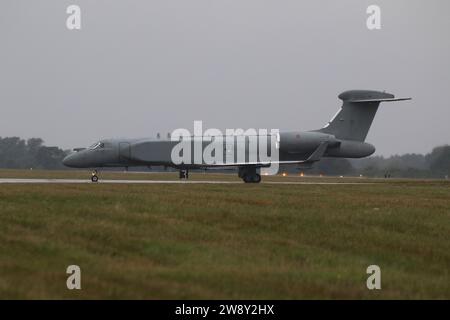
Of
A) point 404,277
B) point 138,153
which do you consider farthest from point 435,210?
point 138,153

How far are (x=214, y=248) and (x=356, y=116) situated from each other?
34294 millimetres

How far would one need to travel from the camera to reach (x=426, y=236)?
1711 centimetres

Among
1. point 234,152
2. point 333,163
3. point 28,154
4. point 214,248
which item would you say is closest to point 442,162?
point 333,163

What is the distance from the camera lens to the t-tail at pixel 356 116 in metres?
46.5

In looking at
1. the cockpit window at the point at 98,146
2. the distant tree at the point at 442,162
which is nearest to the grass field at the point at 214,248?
the cockpit window at the point at 98,146

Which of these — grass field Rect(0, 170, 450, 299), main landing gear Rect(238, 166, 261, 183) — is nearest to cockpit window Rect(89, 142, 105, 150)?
main landing gear Rect(238, 166, 261, 183)

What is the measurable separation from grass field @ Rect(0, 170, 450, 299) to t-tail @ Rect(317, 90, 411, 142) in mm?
24443

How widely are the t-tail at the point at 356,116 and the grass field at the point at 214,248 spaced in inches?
962

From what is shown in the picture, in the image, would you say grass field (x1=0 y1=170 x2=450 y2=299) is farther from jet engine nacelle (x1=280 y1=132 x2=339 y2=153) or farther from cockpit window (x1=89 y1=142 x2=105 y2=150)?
cockpit window (x1=89 y1=142 x2=105 y2=150)

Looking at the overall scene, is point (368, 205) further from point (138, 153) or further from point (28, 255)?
point (138, 153)

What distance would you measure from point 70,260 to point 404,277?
252 inches

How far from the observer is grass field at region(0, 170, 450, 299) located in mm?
10672

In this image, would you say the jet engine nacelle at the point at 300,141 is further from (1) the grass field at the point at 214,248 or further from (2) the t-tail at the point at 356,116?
(1) the grass field at the point at 214,248
